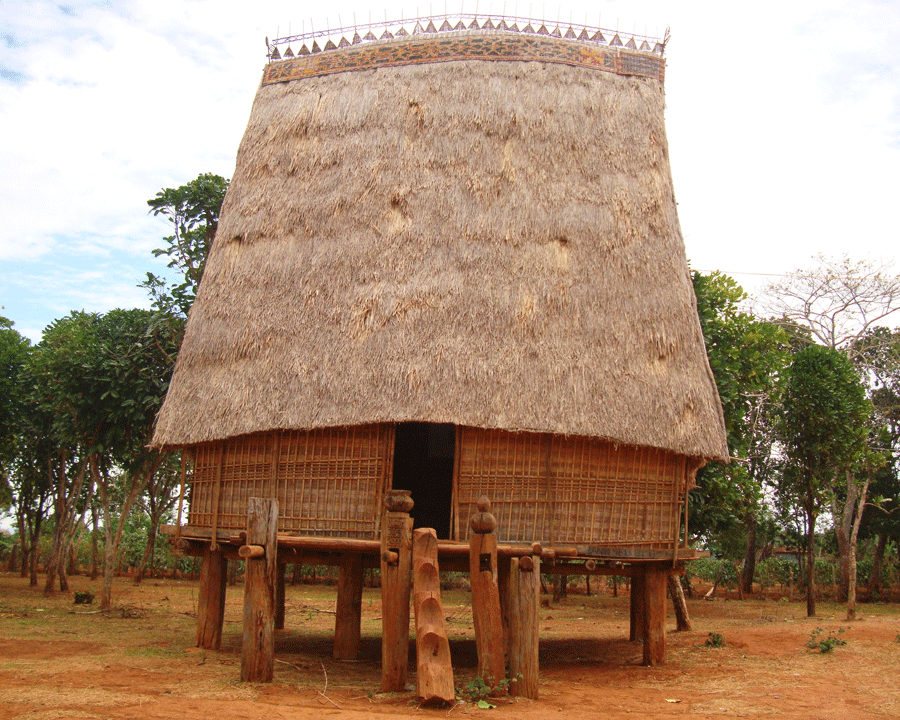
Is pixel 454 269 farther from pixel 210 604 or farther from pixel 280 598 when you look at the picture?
pixel 280 598

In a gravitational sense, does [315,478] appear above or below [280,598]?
above

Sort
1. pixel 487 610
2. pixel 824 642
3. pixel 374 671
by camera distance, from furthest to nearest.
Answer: pixel 824 642 < pixel 374 671 < pixel 487 610

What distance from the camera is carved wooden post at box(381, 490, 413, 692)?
6.70 m

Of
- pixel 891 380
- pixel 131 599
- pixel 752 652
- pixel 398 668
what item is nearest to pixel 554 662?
pixel 752 652

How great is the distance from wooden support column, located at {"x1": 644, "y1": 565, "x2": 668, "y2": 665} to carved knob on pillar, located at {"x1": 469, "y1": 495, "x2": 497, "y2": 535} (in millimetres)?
3415

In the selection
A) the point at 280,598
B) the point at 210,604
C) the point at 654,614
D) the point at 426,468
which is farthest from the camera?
the point at 426,468

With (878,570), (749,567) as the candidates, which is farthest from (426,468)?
(878,570)

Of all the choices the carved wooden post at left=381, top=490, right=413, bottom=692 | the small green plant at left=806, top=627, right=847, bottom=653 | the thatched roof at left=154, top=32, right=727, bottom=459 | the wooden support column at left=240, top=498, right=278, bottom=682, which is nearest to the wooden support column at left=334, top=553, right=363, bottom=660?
the thatched roof at left=154, top=32, right=727, bottom=459

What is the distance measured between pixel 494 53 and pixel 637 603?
7552mm

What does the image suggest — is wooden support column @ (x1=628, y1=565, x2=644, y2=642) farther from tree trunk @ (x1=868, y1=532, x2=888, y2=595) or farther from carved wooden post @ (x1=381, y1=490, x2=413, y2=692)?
tree trunk @ (x1=868, y1=532, x2=888, y2=595)

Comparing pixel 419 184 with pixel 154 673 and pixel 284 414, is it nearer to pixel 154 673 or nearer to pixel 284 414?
pixel 284 414

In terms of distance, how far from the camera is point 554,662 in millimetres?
9930

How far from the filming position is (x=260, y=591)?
6.94 metres

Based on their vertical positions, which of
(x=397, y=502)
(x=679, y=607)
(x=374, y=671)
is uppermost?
(x=397, y=502)
